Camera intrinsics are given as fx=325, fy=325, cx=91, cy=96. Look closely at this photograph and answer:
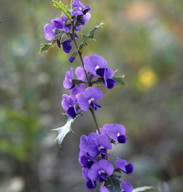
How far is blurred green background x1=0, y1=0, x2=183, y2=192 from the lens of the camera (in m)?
2.97

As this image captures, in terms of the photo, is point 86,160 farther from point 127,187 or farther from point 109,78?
point 109,78

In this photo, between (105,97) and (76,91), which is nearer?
(76,91)

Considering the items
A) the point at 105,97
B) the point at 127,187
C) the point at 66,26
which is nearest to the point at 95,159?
the point at 127,187

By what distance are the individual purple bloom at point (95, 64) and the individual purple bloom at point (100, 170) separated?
329mm

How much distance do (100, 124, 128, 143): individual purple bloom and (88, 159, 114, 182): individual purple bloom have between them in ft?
0.37

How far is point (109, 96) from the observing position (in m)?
4.75

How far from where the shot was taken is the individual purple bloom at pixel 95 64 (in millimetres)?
1200

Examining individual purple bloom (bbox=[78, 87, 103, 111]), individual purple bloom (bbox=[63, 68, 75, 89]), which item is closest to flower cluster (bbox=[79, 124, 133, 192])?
individual purple bloom (bbox=[78, 87, 103, 111])

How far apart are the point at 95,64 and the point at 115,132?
0.86 ft

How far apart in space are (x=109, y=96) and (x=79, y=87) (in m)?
3.47

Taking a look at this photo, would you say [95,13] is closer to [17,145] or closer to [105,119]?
[105,119]

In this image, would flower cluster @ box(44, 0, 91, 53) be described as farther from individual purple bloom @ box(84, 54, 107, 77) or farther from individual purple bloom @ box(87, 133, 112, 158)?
individual purple bloom @ box(87, 133, 112, 158)

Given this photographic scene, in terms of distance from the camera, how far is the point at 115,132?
121 cm

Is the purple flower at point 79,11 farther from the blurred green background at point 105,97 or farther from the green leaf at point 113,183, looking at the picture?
the blurred green background at point 105,97
